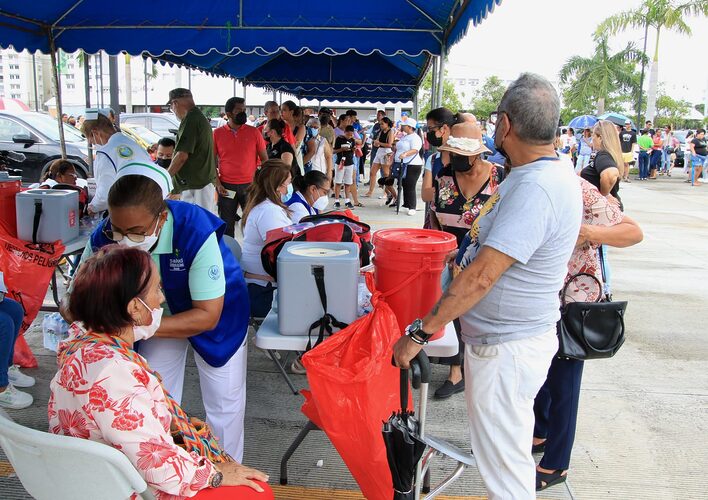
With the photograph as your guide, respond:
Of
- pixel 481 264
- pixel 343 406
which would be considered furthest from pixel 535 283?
pixel 343 406

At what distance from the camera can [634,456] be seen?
3.11 m

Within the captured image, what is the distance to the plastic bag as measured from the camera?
81.3 inches

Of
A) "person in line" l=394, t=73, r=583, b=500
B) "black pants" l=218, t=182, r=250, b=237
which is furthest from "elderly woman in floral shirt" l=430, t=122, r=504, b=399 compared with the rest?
"black pants" l=218, t=182, r=250, b=237

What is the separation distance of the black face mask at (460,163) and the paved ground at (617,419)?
145 centimetres

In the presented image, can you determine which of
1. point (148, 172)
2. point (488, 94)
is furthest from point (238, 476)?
point (488, 94)

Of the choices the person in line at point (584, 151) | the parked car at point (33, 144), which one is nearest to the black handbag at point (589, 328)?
the parked car at point (33, 144)

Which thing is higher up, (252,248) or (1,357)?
(252,248)

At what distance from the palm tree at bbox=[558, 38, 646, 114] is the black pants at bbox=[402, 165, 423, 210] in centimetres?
2279

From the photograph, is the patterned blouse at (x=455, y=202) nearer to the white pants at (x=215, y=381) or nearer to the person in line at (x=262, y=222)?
the person in line at (x=262, y=222)

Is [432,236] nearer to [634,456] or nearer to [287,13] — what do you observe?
[634,456]

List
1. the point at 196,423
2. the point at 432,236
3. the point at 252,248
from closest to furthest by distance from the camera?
1. the point at 196,423
2. the point at 432,236
3. the point at 252,248

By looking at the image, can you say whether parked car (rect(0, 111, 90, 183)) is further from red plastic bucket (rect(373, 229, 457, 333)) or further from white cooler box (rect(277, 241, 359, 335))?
red plastic bucket (rect(373, 229, 457, 333))

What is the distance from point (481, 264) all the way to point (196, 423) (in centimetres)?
108

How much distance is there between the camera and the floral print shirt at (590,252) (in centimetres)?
249
